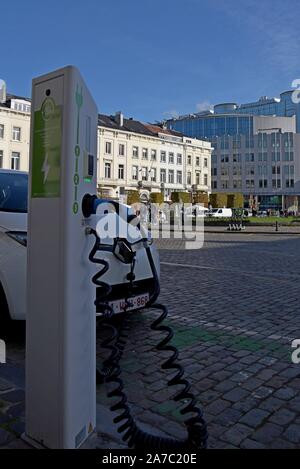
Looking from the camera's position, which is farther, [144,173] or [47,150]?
[144,173]

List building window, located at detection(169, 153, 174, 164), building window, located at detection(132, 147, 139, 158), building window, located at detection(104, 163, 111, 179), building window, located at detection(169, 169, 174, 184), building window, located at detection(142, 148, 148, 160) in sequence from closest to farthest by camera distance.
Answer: building window, located at detection(104, 163, 111, 179) → building window, located at detection(132, 147, 139, 158) → building window, located at detection(142, 148, 148, 160) → building window, located at detection(169, 153, 174, 164) → building window, located at detection(169, 169, 174, 184)

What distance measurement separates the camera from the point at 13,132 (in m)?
53.2

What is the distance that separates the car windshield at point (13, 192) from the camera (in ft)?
14.9

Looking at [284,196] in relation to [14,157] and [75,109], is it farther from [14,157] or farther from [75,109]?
[75,109]

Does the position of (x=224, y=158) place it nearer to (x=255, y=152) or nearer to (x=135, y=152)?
(x=255, y=152)

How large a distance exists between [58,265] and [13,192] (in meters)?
2.88

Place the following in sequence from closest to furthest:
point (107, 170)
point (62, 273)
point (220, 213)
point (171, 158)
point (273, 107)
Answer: point (62, 273) < point (220, 213) < point (107, 170) < point (171, 158) < point (273, 107)

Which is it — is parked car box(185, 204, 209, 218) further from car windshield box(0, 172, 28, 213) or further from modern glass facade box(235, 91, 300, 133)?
modern glass facade box(235, 91, 300, 133)

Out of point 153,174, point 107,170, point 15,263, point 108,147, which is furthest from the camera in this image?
point 153,174

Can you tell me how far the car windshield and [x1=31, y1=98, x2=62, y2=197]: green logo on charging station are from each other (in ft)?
7.44

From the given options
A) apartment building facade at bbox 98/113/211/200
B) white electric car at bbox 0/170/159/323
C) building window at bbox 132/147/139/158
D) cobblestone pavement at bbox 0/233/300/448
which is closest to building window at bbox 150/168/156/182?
apartment building facade at bbox 98/113/211/200

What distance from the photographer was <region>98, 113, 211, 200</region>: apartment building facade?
64688 millimetres

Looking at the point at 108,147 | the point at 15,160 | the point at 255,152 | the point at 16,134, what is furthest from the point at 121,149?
the point at 255,152
